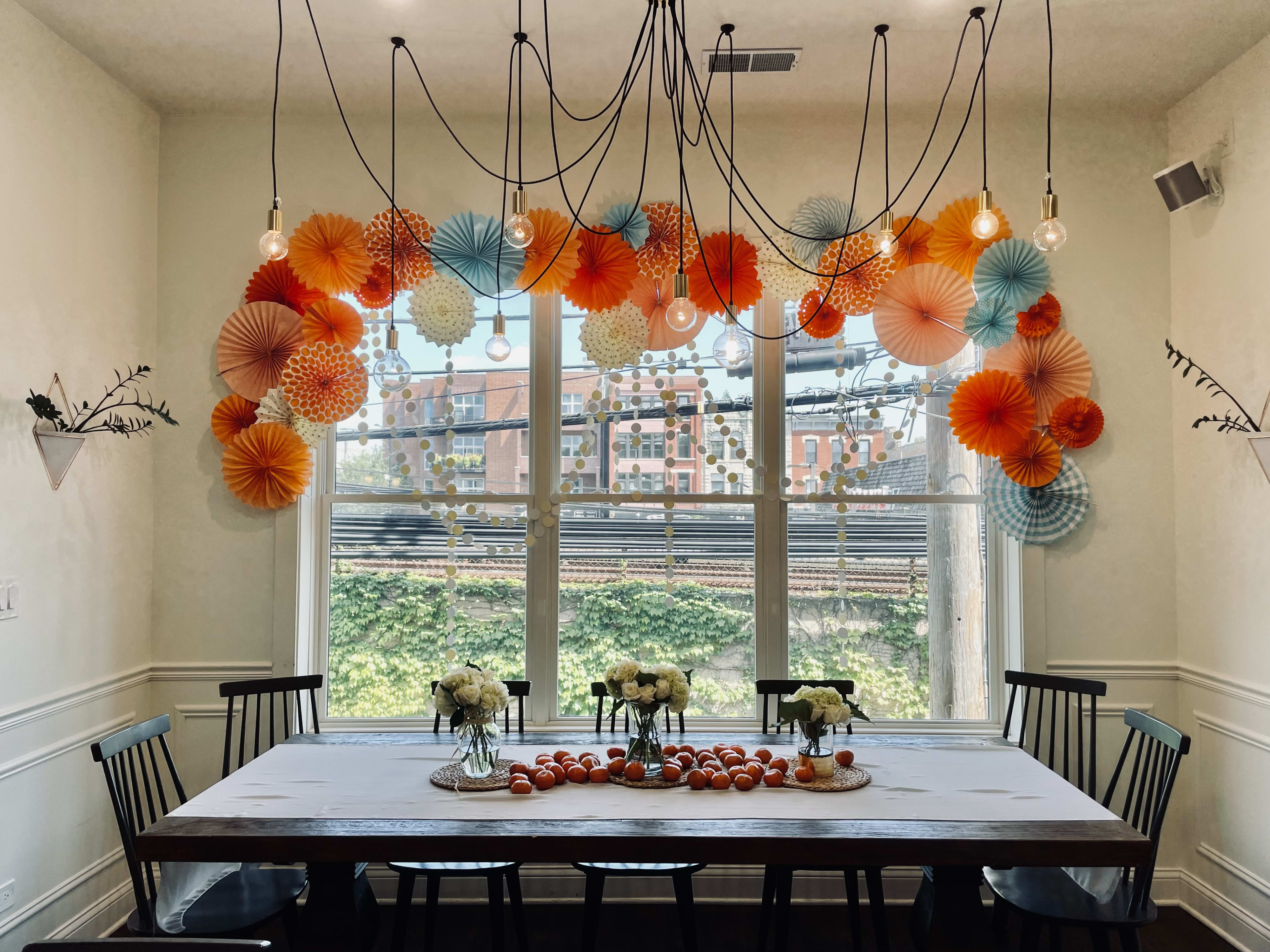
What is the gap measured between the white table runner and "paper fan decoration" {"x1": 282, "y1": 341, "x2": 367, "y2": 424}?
1238mm

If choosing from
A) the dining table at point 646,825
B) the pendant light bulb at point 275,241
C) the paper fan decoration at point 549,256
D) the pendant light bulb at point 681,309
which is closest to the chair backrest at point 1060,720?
the dining table at point 646,825

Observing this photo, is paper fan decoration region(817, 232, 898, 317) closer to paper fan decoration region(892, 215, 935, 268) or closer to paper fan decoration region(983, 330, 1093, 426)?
paper fan decoration region(892, 215, 935, 268)

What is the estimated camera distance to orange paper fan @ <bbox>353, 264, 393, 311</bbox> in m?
3.15

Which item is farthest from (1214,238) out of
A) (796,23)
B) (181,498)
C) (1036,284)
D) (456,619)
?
(181,498)

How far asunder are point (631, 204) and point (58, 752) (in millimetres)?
2680

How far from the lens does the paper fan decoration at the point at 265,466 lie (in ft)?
10.1

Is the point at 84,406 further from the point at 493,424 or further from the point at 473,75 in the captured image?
the point at 473,75

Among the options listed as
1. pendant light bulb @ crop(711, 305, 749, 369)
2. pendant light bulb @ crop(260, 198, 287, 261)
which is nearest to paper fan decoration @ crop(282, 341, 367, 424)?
pendant light bulb @ crop(260, 198, 287, 261)

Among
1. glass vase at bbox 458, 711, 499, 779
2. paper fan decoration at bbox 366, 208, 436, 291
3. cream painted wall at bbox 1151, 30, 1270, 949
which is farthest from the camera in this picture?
paper fan decoration at bbox 366, 208, 436, 291

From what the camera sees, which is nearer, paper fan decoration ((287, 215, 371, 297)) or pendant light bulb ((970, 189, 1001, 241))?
pendant light bulb ((970, 189, 1001, 241))

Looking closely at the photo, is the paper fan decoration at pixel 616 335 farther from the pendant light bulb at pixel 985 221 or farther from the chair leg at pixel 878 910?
the chair leg at pixel 878 910

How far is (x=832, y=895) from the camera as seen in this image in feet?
9.98

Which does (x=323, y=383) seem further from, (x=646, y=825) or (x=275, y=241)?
(x=646, y=825)

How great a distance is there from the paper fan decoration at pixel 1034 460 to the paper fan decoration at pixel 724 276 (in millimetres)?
1110
